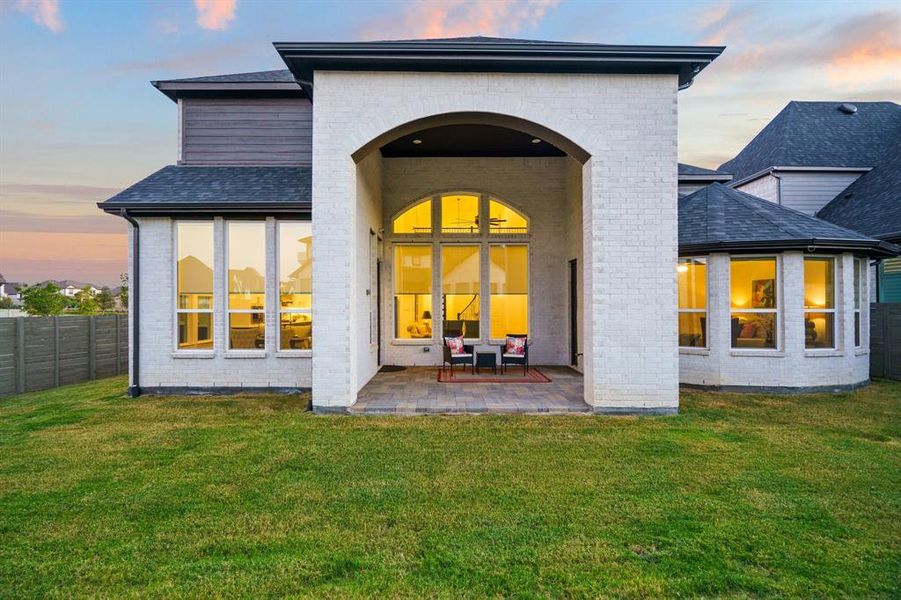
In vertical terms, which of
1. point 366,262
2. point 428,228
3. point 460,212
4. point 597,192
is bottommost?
point 366,262

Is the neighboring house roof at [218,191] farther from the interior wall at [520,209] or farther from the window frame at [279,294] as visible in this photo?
the interior wall at [520,209]

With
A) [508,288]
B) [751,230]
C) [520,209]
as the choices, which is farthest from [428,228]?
[751,230]

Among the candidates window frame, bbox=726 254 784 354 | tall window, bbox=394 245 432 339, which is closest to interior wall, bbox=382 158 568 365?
tall window, bbox=394 245 432 339

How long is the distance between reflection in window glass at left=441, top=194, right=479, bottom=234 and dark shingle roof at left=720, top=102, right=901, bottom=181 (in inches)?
426

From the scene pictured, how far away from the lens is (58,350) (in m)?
9.18

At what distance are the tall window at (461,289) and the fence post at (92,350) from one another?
7.98m

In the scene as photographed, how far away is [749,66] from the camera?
14.6 metres

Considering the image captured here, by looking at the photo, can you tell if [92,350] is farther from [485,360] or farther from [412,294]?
[485,360]

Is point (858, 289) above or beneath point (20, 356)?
above

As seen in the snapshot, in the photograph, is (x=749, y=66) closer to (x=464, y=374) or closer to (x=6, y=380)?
(x=464, y=374)

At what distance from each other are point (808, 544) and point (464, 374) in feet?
22.6

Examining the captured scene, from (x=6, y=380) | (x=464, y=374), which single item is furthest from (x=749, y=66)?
(x=6, y=380)

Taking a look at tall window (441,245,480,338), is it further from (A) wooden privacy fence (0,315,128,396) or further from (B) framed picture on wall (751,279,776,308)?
(A) wooden privacy fence (0,315,128,396)

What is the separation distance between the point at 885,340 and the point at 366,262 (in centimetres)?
1118
